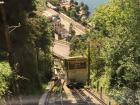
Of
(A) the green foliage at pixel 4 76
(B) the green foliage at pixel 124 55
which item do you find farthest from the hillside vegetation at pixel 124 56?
(A) the green foliage at pixel 4 76

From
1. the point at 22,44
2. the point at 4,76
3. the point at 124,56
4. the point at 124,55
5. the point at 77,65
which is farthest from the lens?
the point at 77,65

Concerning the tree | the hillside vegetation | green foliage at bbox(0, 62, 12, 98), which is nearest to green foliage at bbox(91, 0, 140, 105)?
the hillside vegetation

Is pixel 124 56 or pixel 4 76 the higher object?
pixel 124 56

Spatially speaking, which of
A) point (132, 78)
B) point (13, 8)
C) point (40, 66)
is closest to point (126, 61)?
point (132, 78)

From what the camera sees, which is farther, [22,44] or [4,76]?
[22,44]

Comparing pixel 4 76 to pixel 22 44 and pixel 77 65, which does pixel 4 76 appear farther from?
pixel 77 65

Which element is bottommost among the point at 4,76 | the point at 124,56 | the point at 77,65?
the point at 77,65

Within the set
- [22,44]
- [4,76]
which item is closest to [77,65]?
[22,44]

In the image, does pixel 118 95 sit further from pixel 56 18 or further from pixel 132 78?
pixel 56 18

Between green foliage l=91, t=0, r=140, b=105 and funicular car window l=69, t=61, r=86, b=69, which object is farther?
funicular car window l=69, t=61, r=86, b=69

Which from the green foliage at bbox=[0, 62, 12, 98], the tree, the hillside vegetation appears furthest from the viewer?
the tree

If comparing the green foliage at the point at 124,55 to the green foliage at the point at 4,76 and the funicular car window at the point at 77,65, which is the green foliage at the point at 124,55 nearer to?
the funicular car window at the point at 77,65

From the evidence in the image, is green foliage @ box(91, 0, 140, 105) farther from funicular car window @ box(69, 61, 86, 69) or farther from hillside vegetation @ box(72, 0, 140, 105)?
funicular car window @ box(69, 61, 86, 69)
